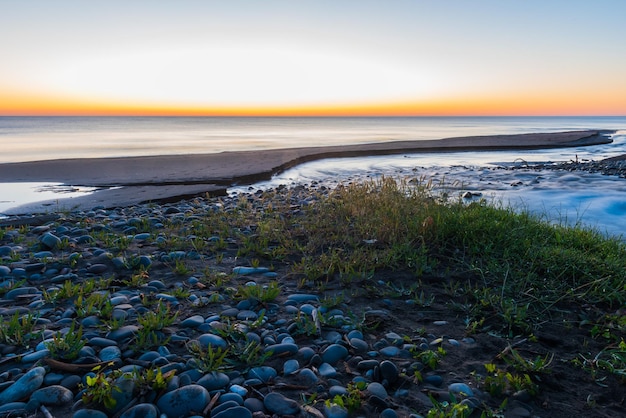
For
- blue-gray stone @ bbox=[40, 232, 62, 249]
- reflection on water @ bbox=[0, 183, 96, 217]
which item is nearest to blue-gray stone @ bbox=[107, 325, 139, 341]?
blue-gray stone @ bbox=[40, 232, 62, 249]

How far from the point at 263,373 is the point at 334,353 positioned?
1.69 ft

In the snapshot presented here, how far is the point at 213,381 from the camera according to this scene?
243cm

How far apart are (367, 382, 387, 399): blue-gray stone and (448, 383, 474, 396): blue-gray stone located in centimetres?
40

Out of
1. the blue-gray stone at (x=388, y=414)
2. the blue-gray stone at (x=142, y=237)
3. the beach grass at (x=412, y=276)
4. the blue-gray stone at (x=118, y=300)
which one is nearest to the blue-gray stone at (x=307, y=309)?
the beach grass at (x=412, y=276)

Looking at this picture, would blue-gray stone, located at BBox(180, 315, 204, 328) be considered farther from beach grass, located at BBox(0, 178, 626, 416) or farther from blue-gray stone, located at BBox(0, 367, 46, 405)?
blue-gray stone, located at BBox(0, 367, 46, 405)

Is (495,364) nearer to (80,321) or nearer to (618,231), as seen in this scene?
(80,321)

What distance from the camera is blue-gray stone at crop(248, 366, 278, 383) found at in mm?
2547

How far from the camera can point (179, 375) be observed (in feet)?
8.02

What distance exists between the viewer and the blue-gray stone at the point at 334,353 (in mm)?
2783

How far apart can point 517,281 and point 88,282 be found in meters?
4.09

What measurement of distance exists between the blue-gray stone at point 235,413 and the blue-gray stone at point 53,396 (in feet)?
2.62

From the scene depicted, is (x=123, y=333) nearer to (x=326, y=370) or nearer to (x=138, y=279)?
(x=138, y=279)

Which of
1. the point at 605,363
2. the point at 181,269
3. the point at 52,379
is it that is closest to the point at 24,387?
the point at 52,379

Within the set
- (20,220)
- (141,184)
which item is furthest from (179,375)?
(141,184)
